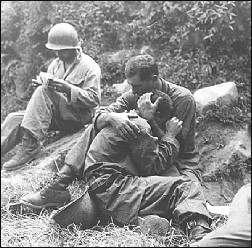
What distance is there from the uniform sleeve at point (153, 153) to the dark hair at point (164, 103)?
23 cm

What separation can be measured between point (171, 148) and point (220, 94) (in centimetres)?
274

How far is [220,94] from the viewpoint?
291 inches

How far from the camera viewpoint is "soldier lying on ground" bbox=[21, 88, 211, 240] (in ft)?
14.5

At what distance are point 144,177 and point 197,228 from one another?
0.70 metres

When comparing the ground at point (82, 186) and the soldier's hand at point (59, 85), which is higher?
the soldier's hand at point (59, 85)

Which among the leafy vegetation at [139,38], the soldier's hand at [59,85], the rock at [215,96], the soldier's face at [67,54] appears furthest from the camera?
the leafy vegetation at [139,38]

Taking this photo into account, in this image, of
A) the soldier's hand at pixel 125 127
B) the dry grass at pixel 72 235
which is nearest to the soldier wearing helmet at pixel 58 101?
the dry grass at pixel 72 235

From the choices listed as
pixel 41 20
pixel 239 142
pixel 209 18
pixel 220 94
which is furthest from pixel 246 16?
pixel 41 20

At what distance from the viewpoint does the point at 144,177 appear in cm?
473

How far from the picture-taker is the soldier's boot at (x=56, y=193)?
16.0ft

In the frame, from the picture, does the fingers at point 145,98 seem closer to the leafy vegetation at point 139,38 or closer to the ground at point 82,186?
the ground at point 82,186

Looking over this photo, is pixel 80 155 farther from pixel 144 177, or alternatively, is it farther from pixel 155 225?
pixel 155 225

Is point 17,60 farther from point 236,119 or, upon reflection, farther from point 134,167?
point 134,167

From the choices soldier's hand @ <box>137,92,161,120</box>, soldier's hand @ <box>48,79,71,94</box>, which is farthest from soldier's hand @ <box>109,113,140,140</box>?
soldier's hand @ <box>48,79,71,94</box>
